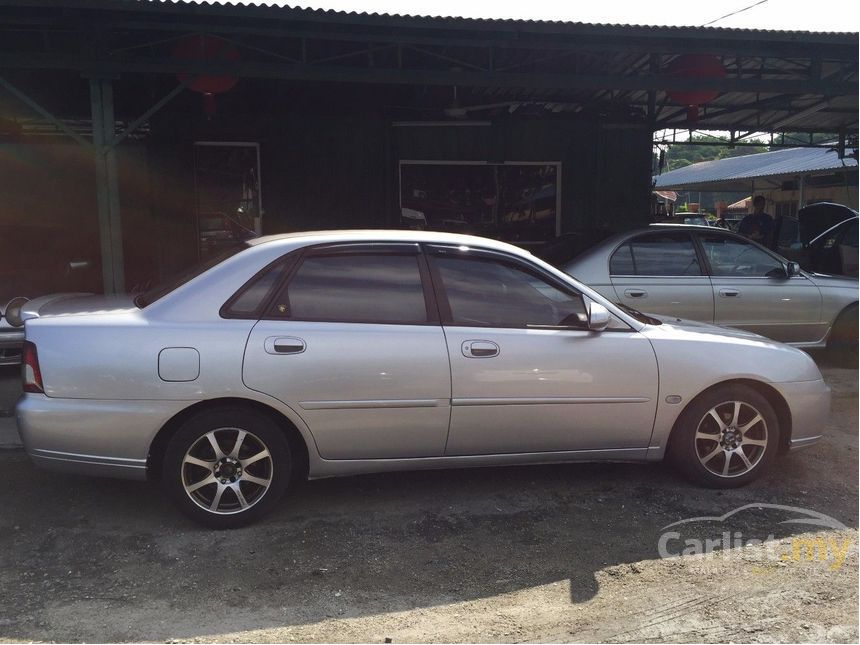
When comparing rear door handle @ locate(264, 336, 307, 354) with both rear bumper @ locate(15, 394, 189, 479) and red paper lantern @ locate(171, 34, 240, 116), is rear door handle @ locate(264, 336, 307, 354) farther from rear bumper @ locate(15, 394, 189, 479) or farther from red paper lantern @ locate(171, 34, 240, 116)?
red paper lantern @ locate(171, 34, 240, 116)

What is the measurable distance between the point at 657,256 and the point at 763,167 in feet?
77.9

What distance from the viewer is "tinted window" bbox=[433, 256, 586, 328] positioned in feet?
12.9

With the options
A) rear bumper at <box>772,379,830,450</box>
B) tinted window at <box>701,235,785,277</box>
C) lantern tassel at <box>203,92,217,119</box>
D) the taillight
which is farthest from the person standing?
the taillight

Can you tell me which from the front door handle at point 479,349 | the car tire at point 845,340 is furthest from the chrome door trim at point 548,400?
the car tire at point 845,340

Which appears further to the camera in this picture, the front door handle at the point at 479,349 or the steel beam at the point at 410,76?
the steel beam at the point at 410,76

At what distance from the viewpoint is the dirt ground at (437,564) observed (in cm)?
294

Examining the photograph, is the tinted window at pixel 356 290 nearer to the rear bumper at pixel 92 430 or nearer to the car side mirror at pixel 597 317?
the rear bumper at pixel 92 430

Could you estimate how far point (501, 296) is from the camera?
402 centimetres

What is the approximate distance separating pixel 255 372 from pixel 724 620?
2412 millimetres

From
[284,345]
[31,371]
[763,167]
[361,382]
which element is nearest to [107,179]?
[31,371]

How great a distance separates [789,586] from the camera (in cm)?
326

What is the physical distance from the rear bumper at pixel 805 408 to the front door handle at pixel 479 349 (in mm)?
1751

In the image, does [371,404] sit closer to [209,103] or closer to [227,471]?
[227,471]

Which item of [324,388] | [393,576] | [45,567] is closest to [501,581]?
[393,576]
